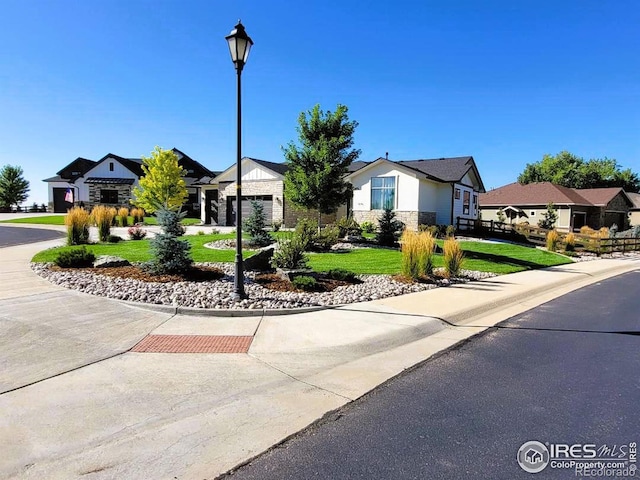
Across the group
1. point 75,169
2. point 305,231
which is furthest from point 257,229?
point 75,169

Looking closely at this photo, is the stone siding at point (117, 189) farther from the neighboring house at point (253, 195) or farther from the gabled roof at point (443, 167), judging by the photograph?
the gabled roof at point (443, 167)

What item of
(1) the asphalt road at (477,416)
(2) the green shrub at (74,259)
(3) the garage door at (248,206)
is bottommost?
(1) the asphalt road at (477,416)

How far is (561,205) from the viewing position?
122 feet

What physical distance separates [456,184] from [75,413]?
27276 millimetres

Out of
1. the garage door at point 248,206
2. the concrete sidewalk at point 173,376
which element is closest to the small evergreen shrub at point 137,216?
the garage door at point 248,206

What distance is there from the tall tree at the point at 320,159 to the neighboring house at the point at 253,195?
7.77m

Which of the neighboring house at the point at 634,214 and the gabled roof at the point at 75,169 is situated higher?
the gabled roof at the point at 75,169

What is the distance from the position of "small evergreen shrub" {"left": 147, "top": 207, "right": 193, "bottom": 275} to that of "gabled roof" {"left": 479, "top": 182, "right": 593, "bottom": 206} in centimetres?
3804

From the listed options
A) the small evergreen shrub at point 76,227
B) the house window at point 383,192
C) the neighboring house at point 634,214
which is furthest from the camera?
the neighboring house at point 634,214

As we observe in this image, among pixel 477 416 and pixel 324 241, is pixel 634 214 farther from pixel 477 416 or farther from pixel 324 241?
pixel 477 416

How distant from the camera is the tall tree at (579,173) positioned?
188ft

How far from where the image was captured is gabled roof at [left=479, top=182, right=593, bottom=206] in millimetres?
37969

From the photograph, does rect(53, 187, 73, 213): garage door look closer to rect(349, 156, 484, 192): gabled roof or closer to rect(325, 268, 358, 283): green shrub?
rect(349, 156, 484, 192): gabled roof

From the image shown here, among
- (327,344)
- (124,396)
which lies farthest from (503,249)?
(124,396)
